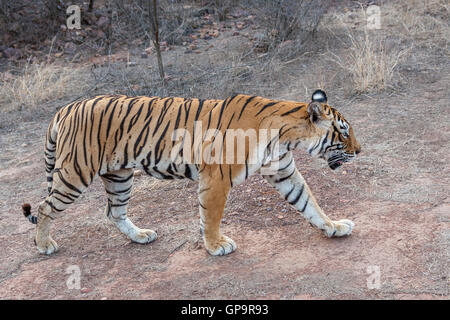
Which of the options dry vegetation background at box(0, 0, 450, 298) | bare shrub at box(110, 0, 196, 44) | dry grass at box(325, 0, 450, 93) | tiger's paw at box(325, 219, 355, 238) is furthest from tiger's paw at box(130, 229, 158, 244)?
bare shrub at box(110, 0, 196, 44)

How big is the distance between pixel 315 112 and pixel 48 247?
8.39ft

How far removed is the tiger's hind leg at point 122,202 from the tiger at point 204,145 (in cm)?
2

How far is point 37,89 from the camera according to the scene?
9.07 meters

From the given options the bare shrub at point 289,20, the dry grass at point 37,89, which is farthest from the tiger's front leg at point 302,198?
the dry grass at point 37,89

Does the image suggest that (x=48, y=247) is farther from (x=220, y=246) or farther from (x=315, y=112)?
(x=315, y=112)

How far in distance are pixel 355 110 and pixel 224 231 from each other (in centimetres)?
336

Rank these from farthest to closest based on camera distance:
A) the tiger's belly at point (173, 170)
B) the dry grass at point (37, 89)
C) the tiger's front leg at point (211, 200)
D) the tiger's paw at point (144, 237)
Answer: the dry grass at point (37, 89)
the tiger's paw at point (144, 237)
the tiger's belly at point (173, 170)
the tiger's front leg at point (211, 200)

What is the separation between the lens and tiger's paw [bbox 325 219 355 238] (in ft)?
14.3

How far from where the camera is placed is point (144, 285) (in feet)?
13.3

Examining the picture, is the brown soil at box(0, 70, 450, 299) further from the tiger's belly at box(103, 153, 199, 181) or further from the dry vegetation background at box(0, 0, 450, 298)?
the tiger's belly at box(103, 153, 199, 181)

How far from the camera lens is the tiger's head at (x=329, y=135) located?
404 centimetres

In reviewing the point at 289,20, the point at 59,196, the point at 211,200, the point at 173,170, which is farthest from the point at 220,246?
the point at 289,20

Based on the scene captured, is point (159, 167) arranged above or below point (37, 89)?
above

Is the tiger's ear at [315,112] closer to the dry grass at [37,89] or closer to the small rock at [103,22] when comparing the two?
the dry grass at [37,89]
